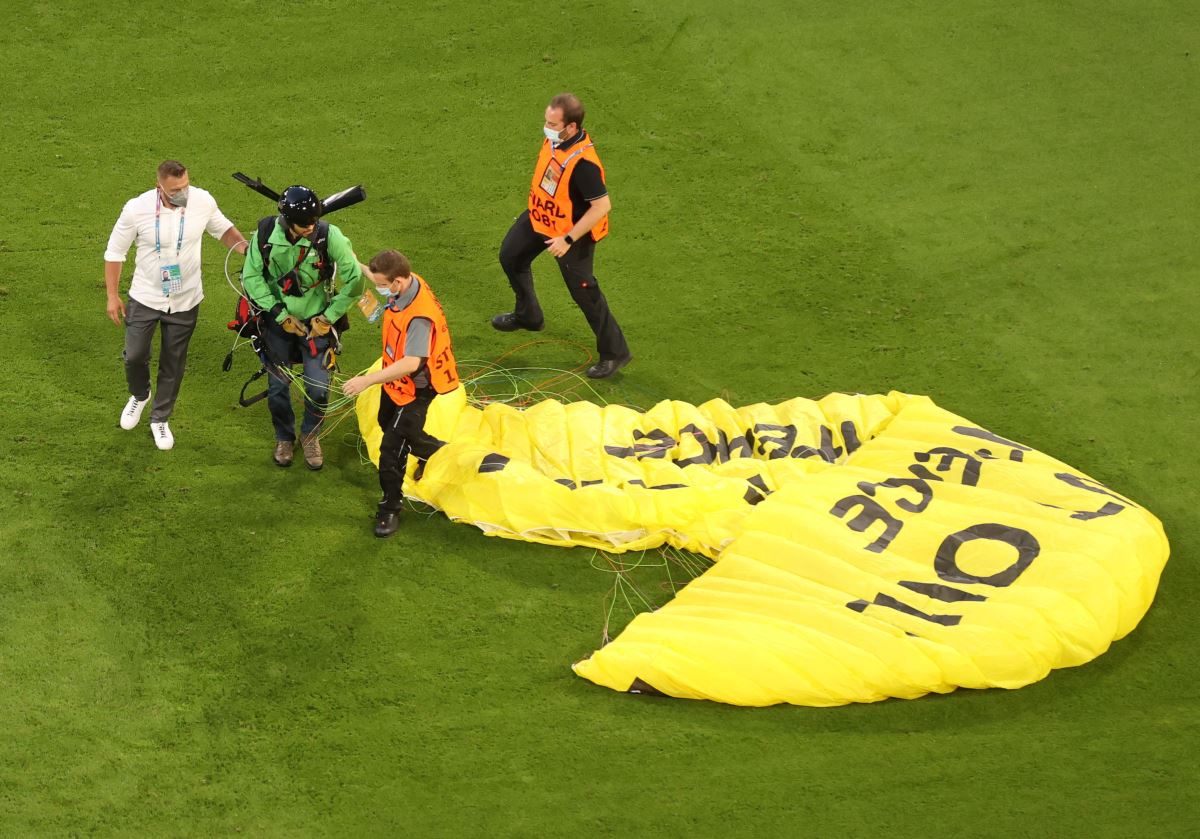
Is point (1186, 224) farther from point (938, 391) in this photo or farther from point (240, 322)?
point (240, 322)

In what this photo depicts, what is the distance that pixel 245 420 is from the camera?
707 cm

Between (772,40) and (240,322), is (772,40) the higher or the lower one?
the higher one

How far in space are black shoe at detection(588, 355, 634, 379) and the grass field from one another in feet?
0.27

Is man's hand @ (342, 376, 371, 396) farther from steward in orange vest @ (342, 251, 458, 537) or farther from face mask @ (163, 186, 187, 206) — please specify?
face mask @ (163, 186, 187, 206)

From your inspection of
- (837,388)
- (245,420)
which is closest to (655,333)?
(837,388)

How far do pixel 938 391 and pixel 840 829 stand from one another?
10.0ft

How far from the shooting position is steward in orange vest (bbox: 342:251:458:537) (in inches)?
229

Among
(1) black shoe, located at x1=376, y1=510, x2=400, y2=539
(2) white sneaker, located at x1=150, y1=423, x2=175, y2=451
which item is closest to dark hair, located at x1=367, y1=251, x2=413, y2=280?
(1) black shoe, located at x1=376, y1=510, x2=400, y2=539

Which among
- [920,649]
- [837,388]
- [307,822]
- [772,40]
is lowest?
[307,822]

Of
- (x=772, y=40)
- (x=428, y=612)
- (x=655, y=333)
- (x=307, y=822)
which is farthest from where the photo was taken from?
(x=772, y=40)

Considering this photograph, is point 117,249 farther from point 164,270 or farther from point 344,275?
point 344,275

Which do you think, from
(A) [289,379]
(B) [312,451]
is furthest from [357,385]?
(B) [312,451]

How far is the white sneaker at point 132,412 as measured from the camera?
6.83 metres

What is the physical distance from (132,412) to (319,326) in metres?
1.26
